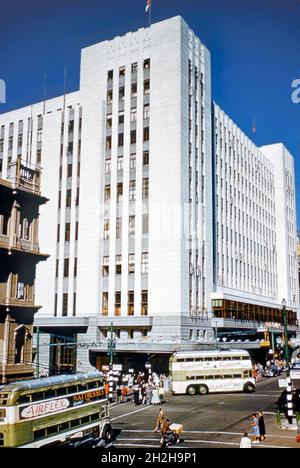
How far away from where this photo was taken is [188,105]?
179 ft

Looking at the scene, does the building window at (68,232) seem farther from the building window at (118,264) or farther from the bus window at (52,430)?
the bus window at (52,430)

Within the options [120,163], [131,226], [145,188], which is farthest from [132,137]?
[131,226]

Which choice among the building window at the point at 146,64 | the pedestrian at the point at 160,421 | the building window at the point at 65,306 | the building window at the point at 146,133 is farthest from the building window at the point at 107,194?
the pedestrian at the point at 160,421

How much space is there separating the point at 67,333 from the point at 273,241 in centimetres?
4544

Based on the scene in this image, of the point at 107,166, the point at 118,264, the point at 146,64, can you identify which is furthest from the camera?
the point at 107,166

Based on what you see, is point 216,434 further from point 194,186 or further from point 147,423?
point 194,186

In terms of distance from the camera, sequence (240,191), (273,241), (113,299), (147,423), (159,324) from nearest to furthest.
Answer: (147,423) → (159,324) → (113,299) → (240,191) → (273,241)

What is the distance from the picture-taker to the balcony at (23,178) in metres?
33.8

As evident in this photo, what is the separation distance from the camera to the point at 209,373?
41.1m

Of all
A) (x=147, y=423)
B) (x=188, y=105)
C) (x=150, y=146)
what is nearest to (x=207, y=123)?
(x=188, y=105)

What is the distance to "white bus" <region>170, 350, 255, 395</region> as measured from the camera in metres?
41.0

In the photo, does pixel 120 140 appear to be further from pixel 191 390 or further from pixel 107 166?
pixel 191 390

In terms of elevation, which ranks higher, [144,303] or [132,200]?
[132,200]

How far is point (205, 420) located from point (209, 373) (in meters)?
13.4
